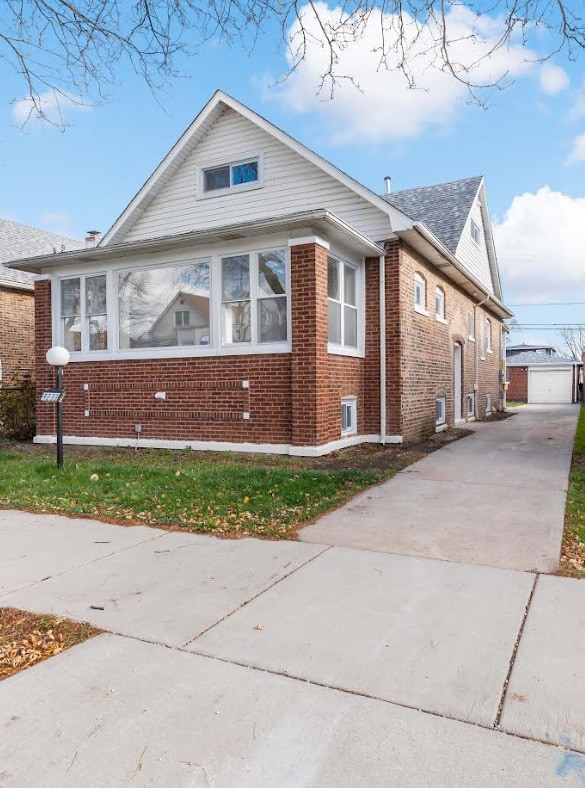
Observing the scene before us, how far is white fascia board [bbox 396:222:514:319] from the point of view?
35.1 ft

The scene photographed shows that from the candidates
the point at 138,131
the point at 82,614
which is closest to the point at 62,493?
the point at 82,614

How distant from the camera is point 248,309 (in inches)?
395

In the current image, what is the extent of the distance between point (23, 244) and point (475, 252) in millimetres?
14874

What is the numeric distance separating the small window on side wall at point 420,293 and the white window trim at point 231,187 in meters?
3.97

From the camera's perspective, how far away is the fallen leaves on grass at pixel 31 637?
295cm

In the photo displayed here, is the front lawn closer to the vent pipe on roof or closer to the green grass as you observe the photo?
the green grass

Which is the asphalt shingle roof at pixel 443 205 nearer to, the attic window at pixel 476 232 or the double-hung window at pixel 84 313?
the attic window at pixel 476 232

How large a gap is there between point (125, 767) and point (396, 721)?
3.55ft

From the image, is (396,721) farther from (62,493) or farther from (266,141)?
(266,141)

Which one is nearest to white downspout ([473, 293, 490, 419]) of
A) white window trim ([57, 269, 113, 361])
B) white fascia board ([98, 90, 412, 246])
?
white fascia board ([98, 90, 412, 246])

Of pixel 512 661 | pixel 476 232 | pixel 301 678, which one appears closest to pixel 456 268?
pixel 476 232

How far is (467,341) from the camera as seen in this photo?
1734cm

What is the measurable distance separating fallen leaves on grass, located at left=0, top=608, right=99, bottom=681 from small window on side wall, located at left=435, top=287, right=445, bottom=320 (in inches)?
469

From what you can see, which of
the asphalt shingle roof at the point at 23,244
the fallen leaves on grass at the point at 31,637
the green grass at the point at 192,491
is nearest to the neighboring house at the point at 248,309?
the green grass at the point at 192,491
